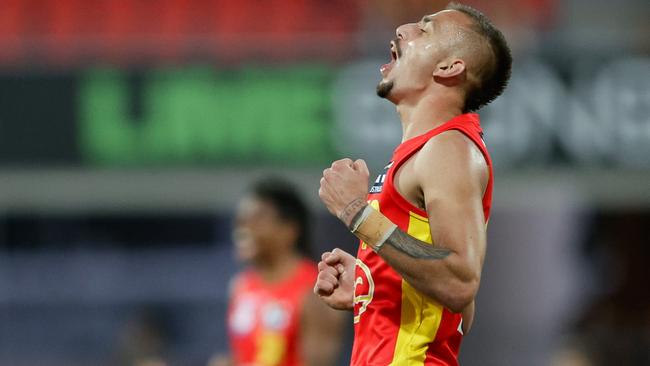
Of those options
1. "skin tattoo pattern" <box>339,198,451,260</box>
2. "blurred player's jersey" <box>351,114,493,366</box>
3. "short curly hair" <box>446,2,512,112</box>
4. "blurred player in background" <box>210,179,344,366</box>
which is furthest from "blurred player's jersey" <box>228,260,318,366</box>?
"skin tattoo pattern" <box>339,198,451,260</box>

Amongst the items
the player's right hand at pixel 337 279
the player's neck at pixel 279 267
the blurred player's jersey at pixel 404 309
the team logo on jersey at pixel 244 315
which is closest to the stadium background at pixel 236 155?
the player's neck at pixel 279 267

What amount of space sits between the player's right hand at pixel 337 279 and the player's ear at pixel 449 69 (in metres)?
0.61

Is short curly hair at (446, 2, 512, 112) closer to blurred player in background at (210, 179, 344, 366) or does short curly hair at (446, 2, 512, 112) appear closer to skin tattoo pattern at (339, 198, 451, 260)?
skin tattoo pattern at (339, 198, 451, 260)

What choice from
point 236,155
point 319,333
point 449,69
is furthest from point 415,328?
point 236,155

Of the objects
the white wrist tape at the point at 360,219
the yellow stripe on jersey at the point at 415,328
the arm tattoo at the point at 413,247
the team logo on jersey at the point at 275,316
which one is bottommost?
the team logo on jersey at the point at 275,316

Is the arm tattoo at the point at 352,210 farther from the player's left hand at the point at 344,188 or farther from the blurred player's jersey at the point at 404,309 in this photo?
the blurred player's jersey at the point at 404,309

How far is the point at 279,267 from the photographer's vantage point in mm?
6734

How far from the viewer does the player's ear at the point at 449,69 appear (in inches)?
139

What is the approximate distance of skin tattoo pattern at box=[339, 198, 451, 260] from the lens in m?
3.27

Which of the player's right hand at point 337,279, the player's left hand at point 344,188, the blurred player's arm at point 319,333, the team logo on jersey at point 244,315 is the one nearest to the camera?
the player's left hand at point 344,188

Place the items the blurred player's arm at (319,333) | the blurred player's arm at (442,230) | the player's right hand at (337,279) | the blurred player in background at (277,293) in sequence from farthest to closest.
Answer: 1. the blurred player in background at (277,293)
2. the blurred player's arm at (319,333)
3. the player's right hand at (337,279)
4. the blurred player's arm at (442,230)

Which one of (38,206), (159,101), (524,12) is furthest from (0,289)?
(524,12)

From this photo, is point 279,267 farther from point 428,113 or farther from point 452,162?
point 452,162

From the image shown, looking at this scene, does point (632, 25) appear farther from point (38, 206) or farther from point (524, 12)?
point (38, 206)
